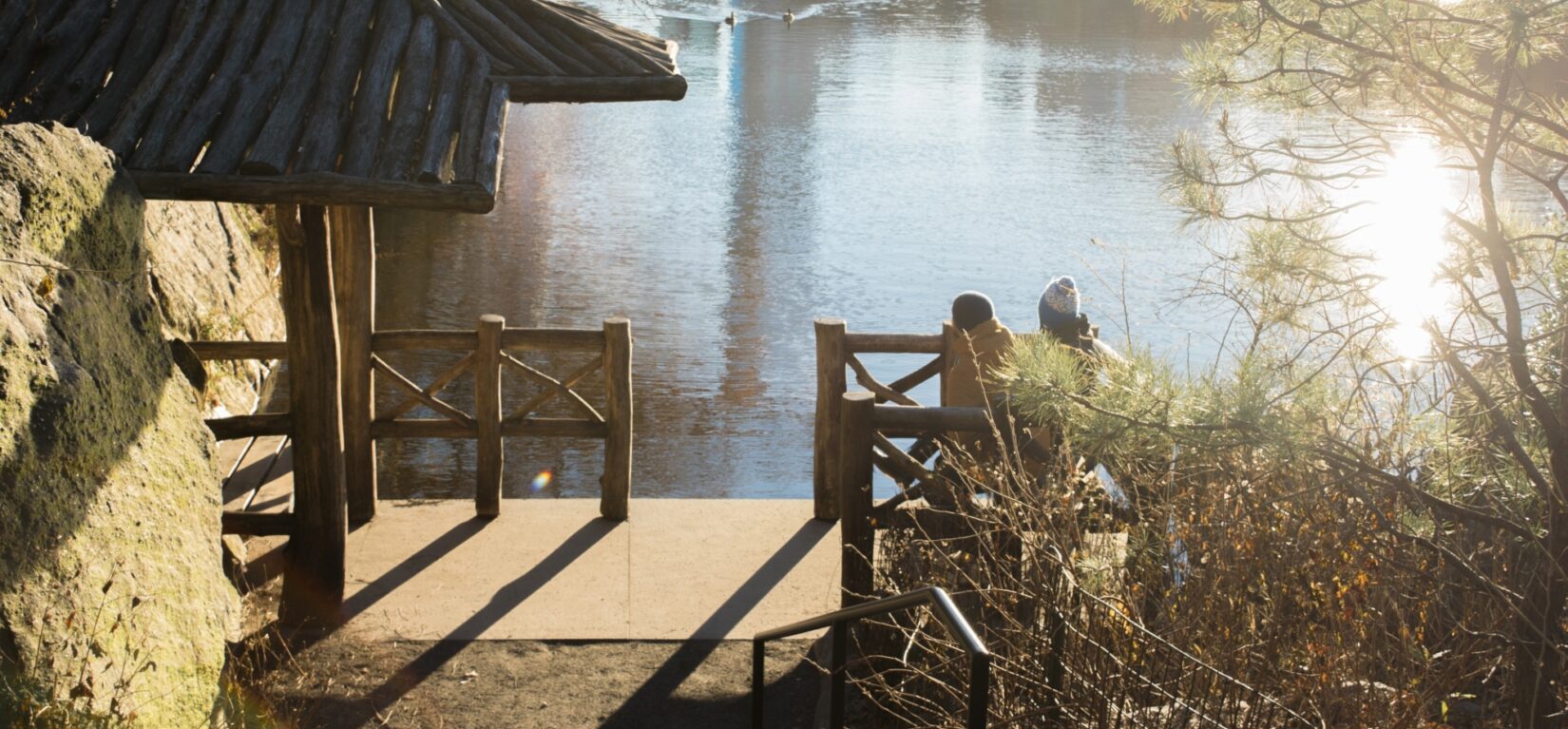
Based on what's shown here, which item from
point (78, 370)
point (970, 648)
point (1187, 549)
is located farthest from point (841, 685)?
point (78, 370)

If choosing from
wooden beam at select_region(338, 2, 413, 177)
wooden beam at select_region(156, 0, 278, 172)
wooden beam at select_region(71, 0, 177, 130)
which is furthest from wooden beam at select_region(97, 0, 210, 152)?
wooden beam at select_region(338, 2, 413, 177)

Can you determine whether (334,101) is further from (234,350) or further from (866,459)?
(866,459)

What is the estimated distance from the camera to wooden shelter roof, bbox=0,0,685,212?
20.8ft

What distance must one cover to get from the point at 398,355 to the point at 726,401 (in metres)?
3.65

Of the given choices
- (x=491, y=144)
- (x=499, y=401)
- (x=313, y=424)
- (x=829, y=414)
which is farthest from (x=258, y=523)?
(x=829, y=414)

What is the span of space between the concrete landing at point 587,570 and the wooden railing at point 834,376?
224 millimetres

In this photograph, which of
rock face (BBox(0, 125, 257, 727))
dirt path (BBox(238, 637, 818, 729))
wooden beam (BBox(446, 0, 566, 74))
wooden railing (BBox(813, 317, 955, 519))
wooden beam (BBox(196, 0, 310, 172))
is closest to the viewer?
rock face (BBox(0, 125, 257, 727))

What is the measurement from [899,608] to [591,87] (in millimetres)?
3648

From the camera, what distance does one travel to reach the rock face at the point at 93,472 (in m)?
4.40

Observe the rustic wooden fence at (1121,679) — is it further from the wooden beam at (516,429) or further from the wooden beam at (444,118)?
the wooden beam at (516,429)

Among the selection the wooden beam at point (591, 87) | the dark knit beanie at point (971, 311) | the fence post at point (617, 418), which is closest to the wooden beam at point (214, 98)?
the wooden beam at point (591, 87)

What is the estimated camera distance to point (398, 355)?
1598 cm

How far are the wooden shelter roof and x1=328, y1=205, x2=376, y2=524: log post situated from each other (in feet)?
6.06

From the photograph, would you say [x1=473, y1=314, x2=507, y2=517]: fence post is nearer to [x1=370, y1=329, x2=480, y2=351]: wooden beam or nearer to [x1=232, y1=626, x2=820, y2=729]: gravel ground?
[x1=370, y1=329, x2=480, y2=351]: wooden beam
